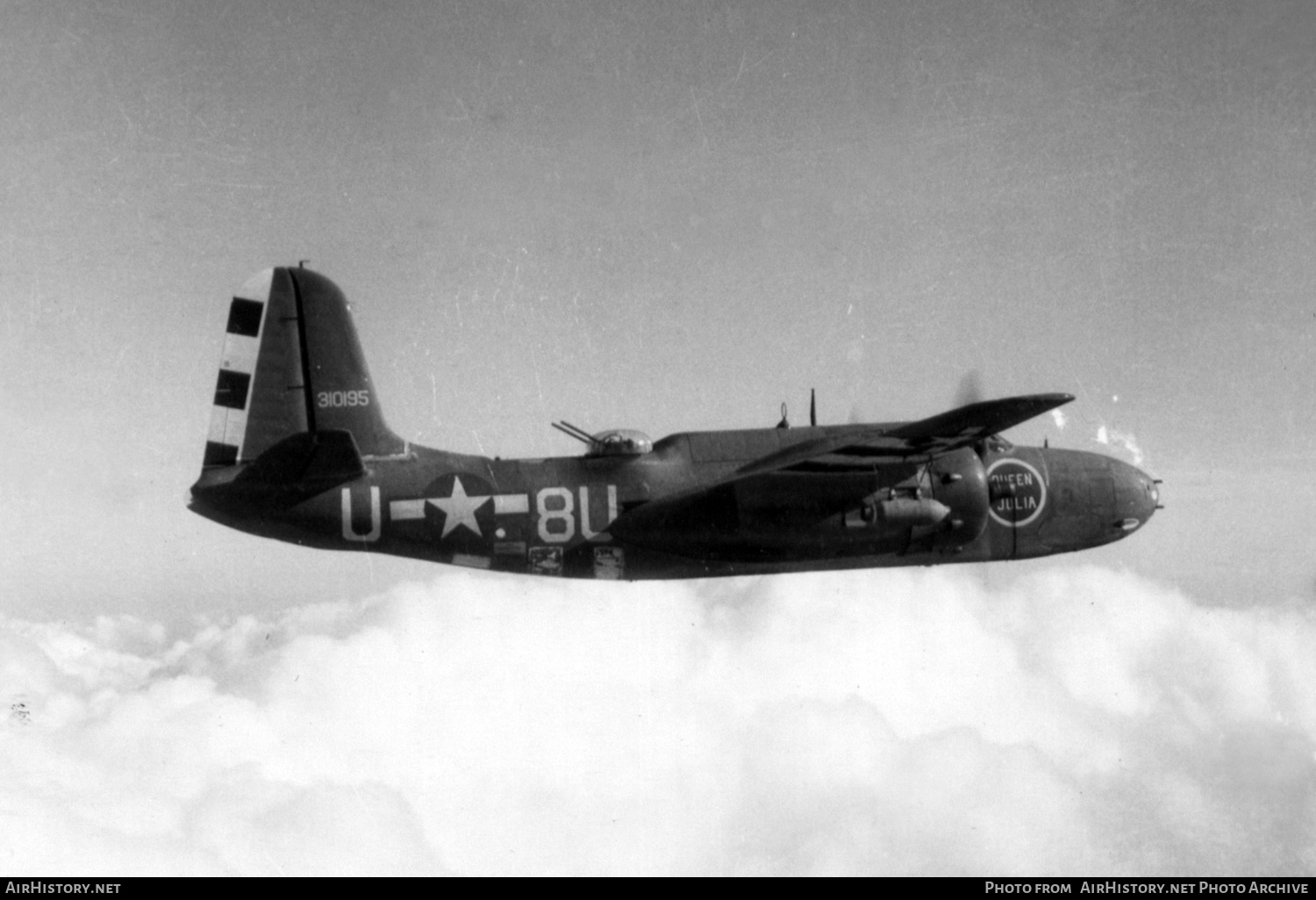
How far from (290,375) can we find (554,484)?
218 inches

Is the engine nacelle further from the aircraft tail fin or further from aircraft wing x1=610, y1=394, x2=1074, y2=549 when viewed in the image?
the aircraft tail fin

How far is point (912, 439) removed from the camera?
2256 cm

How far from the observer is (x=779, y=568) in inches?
931

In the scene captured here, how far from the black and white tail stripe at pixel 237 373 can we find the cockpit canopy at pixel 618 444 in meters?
6.74

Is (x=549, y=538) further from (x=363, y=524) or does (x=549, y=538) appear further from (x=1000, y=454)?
(x=1000, y=454)

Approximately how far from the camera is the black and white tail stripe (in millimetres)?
21880

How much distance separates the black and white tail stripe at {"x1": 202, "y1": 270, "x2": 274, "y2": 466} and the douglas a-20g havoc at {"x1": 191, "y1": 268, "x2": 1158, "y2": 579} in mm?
25

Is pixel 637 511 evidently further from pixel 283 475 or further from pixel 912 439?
pixel 283 475

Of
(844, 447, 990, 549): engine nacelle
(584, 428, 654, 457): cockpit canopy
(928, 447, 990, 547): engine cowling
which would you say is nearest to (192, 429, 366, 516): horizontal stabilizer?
(584, 428, 654, 457): cockpit canopy
